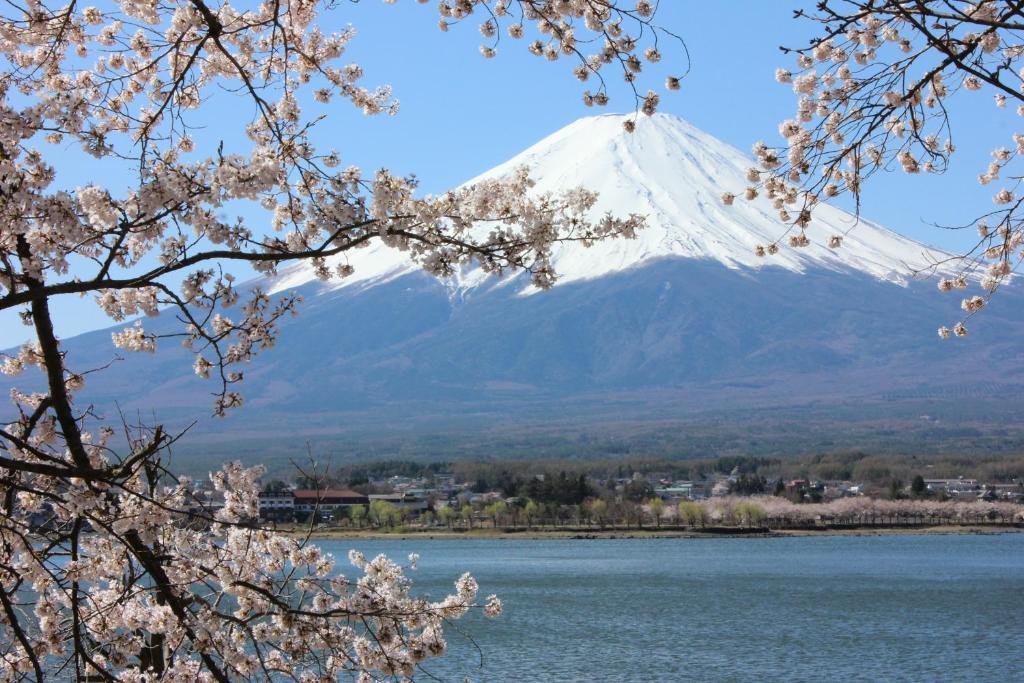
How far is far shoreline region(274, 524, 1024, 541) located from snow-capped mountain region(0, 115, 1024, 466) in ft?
161

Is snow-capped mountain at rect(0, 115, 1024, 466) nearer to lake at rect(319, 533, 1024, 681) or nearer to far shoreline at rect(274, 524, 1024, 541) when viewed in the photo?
far shoreline at rect(274, 524, 1024, 541)

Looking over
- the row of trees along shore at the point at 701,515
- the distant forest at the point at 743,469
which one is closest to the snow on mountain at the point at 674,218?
the distant forest at the point at 743,469

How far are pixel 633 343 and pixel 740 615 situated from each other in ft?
412

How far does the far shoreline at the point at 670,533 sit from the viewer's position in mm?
53750

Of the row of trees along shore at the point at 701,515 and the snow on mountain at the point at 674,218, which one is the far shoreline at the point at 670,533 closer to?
Result: the row of trees along shore at the point at 701,515

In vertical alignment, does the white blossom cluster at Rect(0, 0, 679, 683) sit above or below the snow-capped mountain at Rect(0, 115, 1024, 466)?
below

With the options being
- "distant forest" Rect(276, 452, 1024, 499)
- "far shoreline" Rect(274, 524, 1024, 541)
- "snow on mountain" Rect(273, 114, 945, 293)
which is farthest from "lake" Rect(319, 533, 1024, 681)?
"snow on mountain" Rect(273, 114, 945, 293)

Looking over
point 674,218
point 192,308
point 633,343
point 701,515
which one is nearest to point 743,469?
point 701,515

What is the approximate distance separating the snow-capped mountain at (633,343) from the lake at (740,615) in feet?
223

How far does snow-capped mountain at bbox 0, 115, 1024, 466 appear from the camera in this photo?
120 meters

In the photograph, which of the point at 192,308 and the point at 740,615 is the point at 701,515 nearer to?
the point at 740,615

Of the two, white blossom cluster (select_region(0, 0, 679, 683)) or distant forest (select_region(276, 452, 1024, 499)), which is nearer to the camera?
white blossom cluster (select_region(0, 0, 679, 683))

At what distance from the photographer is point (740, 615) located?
24.7 meters

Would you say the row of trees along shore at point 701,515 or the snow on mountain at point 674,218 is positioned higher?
the snow on mountain at point 674,218
